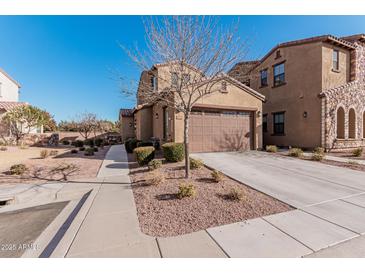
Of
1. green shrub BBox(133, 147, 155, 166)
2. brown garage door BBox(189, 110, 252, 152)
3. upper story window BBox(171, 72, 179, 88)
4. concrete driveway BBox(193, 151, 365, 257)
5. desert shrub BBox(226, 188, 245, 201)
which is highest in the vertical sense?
upper story window BBox(171, 72, 179, 88)

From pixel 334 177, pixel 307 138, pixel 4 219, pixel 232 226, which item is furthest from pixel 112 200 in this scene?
pixel 307 138

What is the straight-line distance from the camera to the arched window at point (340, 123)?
13055 mm

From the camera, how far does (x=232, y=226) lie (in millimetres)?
3217

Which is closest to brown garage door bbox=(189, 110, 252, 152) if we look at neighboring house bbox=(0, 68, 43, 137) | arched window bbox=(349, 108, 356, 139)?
arched window bbox=(349, 108, 356, 139)

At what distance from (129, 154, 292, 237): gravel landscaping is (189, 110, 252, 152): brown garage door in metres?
5.12

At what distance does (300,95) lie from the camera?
12.9 m

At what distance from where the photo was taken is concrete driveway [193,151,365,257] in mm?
2662

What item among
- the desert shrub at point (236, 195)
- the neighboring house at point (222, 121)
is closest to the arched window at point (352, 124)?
the neighboring house at point (222, 121)

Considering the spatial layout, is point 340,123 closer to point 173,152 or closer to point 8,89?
point 173,152

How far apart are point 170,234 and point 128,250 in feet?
2.39

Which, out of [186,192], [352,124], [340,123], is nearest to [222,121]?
[186,192]

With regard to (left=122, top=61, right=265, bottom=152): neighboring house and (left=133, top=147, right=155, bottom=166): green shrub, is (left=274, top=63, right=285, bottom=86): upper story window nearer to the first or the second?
(left=122, top=61, right=265, bottom=152): neighboring house

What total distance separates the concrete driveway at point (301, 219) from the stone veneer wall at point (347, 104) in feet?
21.6

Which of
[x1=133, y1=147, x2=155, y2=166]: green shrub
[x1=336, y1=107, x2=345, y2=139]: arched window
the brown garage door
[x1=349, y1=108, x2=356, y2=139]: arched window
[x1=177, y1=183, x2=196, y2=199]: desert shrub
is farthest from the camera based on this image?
[x1=349, y1=108, x2=356, y2=139]: arched window
